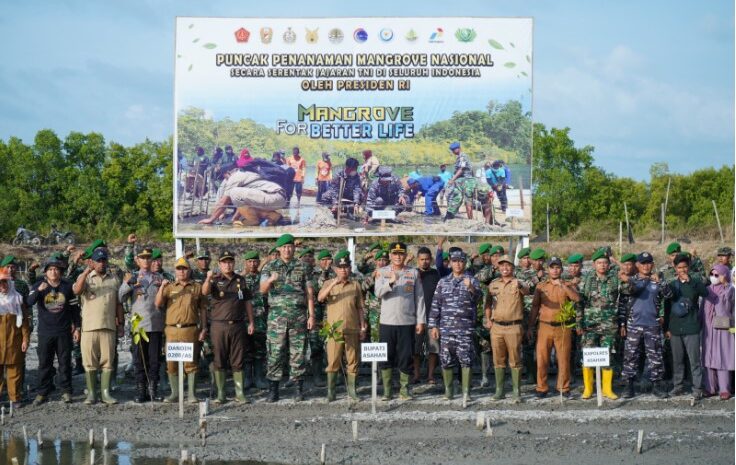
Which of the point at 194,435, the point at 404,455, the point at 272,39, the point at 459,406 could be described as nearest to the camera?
the point at 404,455

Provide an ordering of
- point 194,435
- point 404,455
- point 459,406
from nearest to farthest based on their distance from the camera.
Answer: point 404,455 → point 194,435 → point 459,406

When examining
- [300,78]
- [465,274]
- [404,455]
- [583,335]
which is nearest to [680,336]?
[583,335]

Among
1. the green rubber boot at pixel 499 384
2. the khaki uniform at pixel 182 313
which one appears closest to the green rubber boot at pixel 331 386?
the khaki uniform at pixel 182 313

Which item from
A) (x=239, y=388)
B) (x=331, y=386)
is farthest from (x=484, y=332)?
(x=239, y=388)

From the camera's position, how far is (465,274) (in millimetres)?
10781

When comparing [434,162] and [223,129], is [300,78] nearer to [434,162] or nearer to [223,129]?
[223,129]

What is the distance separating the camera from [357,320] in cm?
1084

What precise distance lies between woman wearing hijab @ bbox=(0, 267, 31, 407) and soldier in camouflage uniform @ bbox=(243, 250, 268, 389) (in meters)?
2.83

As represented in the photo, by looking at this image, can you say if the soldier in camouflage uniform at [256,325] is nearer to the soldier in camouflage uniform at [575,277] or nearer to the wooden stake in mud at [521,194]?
the soldier in camouflage uniform at [575,277]

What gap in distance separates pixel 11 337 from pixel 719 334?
29.3ft

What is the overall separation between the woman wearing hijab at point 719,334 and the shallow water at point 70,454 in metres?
6.07

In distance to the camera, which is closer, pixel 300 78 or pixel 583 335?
pixel 583 335

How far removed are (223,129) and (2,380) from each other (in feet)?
20.4

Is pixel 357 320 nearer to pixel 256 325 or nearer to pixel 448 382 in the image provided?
pixel 448 382
